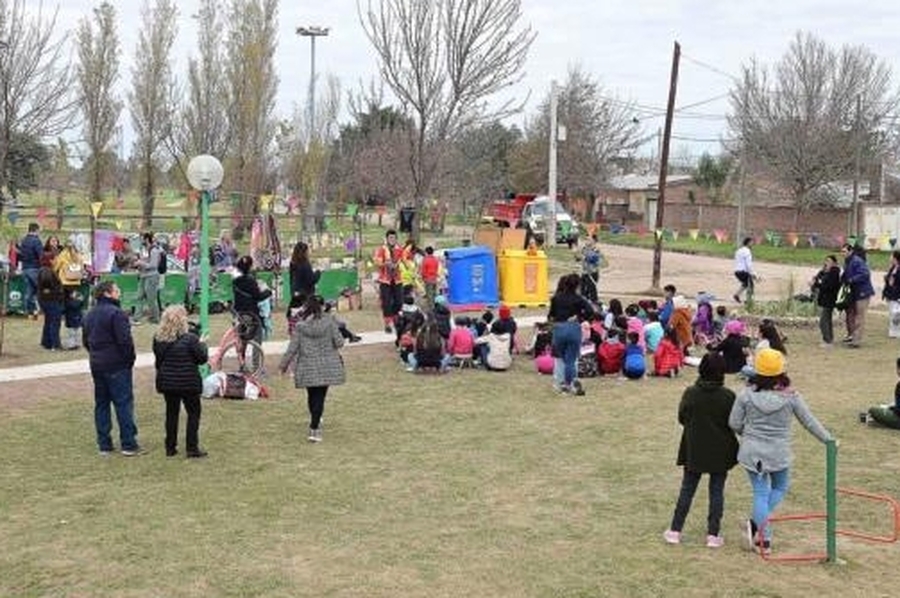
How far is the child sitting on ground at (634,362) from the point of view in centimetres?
1462

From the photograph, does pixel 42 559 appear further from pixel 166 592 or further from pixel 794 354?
pixel 794 354

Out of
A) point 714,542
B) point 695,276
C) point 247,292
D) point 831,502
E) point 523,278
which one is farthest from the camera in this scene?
point 695,276

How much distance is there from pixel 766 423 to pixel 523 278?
1642 cm

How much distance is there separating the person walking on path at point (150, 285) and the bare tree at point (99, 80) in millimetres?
21457

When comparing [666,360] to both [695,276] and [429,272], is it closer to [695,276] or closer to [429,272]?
[429,272]

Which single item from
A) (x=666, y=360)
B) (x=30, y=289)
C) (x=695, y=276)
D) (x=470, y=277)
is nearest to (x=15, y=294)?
(x=30, y=289)

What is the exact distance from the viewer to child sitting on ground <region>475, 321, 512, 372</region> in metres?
15.2

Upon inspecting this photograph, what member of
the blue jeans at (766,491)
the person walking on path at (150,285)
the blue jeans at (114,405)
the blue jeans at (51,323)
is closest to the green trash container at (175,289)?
the person walking on path at (150,285)

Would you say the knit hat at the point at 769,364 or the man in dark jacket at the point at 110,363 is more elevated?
the knit hat at the point at 769,364

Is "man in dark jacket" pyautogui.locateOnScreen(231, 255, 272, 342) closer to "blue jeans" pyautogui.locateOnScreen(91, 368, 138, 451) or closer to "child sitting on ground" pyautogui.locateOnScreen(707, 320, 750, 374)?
"blue jeans" pyautogui.locateOnScreen(91, 368, 138, 451)

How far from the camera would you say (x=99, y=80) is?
40.2 m

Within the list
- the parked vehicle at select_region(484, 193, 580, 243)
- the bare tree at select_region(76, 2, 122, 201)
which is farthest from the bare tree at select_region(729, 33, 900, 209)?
the bare tree at select_region(76, 2, 122, 201)

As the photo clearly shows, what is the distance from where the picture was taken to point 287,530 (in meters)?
7.77

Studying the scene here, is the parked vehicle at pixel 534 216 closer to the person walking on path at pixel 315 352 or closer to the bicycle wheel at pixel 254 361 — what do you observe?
the bicycle wheel at pixel 254 361
